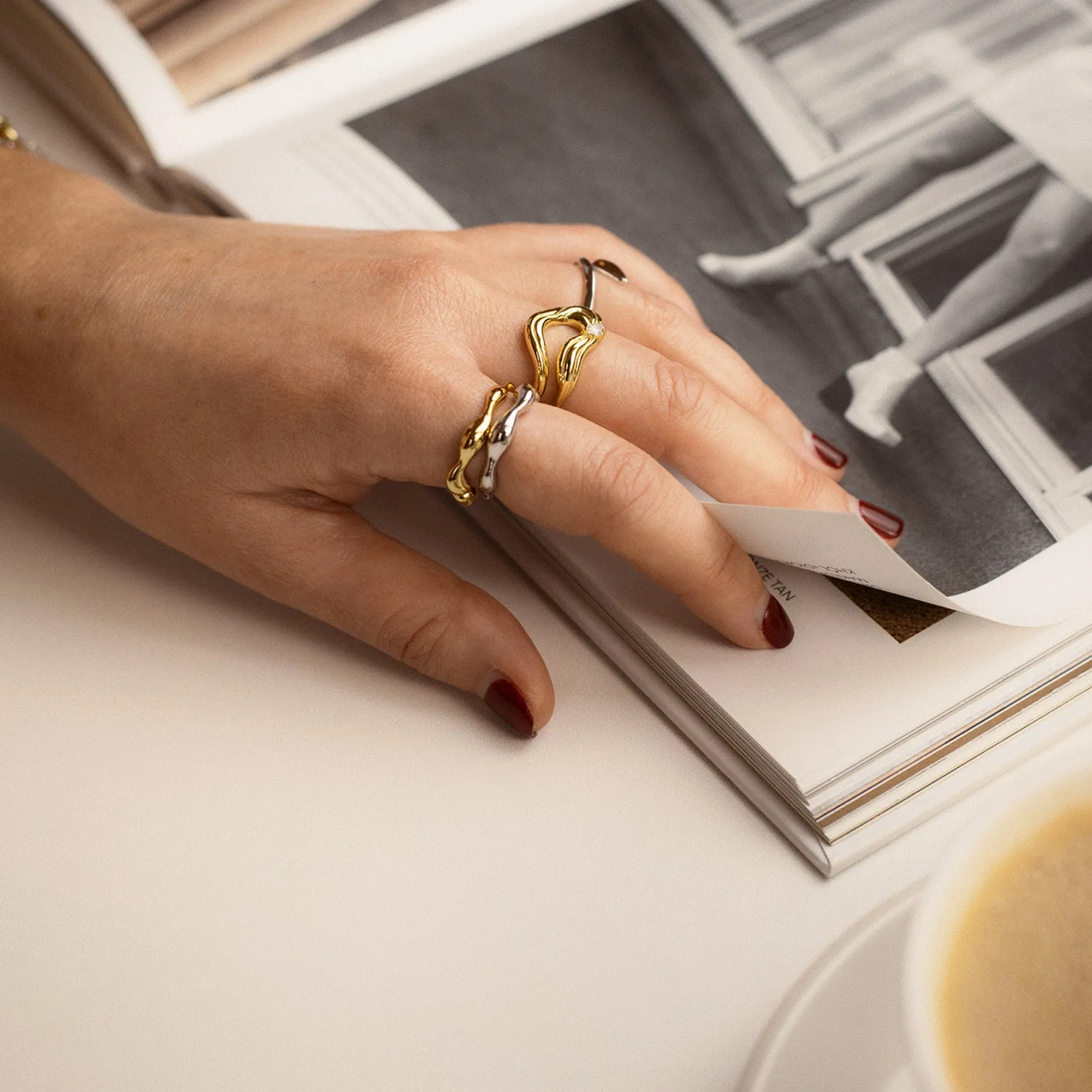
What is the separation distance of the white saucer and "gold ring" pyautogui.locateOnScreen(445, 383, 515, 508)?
304 millimetres

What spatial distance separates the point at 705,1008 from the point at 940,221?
0.56 meters

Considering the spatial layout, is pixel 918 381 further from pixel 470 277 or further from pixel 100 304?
pixel 100 304

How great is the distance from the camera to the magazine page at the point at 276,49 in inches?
32.3

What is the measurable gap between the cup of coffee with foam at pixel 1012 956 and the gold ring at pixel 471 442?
32cm

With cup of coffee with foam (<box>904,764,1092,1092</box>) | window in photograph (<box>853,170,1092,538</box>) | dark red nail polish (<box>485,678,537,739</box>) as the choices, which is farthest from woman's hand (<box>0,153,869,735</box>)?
cup of coffee with foam (<box>904,764,1092,1092</box>)

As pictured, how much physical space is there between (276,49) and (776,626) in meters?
0.66

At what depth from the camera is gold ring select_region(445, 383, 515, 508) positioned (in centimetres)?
55

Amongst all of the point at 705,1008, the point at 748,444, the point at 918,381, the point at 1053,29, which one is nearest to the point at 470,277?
the point at 748,444

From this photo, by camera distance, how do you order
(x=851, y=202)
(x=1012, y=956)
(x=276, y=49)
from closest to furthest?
(x=1012, y=956) < (x=851, y=202) < (x=276, y=49)

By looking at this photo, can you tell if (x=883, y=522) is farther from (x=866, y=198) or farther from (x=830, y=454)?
(x=866, y=198)

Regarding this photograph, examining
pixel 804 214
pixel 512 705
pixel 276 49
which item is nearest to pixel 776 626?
pixel 512 705

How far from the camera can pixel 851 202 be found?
2.46ft

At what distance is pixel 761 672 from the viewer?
54 centimetres

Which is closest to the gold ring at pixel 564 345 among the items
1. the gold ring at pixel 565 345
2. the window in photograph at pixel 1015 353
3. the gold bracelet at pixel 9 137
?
the gold ring at pixel 565 345
